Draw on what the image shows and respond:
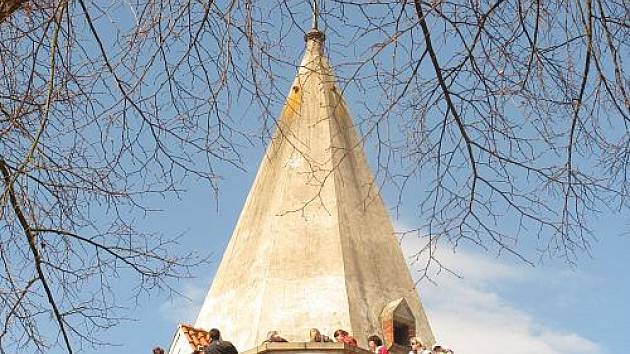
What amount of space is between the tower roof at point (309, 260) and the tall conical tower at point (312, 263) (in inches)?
0.6

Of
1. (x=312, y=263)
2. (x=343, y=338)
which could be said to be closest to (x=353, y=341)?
(x=343, y=338)

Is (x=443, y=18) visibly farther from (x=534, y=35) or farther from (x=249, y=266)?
(x=249, y=266)

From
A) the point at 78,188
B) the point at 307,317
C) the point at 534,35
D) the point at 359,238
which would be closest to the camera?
the point at 534,35

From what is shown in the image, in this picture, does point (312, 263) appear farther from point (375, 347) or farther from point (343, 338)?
point (375, 347)

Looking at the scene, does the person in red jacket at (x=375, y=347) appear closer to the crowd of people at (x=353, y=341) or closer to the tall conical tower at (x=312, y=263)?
the crowd of people at (x=353, y=341)

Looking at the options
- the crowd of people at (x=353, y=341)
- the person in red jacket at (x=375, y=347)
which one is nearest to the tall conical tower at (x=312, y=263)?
the crowd of people at (x=353, y=341)

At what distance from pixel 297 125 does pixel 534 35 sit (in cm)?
1213

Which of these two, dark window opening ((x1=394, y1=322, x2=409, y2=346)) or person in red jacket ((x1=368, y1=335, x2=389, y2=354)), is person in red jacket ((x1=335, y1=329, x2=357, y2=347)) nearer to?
person in red jacket ((x1=368, y1=335, x2=389, y2=354))

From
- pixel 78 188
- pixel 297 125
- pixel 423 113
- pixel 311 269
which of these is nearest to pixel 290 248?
pixel 311 269

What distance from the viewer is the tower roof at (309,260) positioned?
14.7 meters

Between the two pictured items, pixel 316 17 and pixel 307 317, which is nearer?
pixel 316 17

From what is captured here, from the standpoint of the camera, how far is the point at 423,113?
15.5 feet

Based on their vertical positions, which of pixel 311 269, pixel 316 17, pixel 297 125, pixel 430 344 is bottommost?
pixel 316 17

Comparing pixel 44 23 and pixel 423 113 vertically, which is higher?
pixel 44 23
